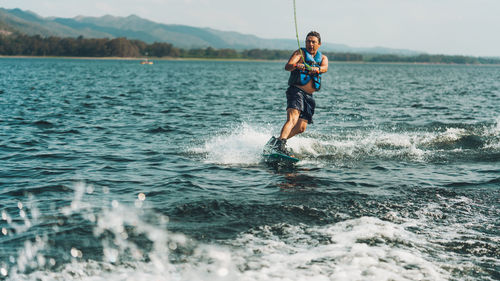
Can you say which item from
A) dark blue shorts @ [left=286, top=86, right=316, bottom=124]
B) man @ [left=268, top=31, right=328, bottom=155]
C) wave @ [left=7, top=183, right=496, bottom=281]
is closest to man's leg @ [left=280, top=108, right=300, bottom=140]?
man @ [left=268, top=31, right=328, bottom=155]

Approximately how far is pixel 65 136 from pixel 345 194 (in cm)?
931

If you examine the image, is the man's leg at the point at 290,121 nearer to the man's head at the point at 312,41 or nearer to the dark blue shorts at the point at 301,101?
the dark blue shorts at the point at 301,101

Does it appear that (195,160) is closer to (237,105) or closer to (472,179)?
(472,179)

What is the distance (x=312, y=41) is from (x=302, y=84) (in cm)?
101

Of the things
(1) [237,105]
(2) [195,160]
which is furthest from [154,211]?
(1) [237,105]

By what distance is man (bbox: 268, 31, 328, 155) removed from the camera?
367 inches

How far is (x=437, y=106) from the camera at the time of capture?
23641 millimetres

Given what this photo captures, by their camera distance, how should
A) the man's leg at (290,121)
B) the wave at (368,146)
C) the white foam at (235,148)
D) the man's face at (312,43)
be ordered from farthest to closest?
the wave at (368,146)
the white foam at (235,148)
the man's leg at (290,121)
the man's face at (312,43)

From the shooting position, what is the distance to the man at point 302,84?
9320mm

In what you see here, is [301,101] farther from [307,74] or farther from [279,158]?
[279,158]

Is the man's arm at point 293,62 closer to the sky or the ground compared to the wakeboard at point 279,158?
closer to the sky

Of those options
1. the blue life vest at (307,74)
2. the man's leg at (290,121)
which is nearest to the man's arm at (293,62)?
the blue life vest at (307,74)

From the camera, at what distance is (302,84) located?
32.1ft

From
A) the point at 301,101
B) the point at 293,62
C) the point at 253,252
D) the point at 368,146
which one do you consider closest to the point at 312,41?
the point at 293,62
